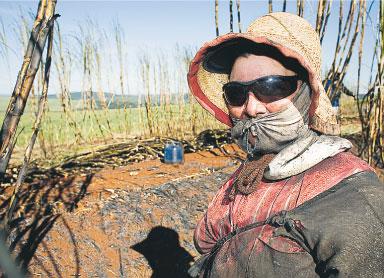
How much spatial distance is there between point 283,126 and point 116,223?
7.56 feet

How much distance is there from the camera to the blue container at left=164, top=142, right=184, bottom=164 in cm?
471

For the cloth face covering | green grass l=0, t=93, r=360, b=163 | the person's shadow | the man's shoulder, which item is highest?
the cloth face covering

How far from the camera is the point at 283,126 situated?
1.02 m

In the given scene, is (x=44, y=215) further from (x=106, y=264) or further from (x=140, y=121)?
(x=140, y=121)

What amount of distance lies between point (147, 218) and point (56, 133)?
8.79ft

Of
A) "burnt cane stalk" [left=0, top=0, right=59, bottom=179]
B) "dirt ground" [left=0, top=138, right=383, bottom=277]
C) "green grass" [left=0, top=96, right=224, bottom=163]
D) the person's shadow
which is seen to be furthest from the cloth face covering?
"green grass" [left=0, top=96, right=224, bottom=163]

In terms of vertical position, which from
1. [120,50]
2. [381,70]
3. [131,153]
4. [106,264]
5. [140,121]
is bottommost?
[106,264]

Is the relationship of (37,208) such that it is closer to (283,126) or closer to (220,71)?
(220,71)

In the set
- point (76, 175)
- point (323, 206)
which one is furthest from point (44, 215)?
point (323, 206)

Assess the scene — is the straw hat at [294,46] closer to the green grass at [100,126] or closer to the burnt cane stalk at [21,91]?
the burnt cane stalk at [21,91]

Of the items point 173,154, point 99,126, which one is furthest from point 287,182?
point 99,126

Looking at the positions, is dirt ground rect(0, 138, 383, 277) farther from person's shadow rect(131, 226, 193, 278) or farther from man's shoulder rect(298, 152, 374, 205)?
man's shoulder rect(298, 152, 374, 205)

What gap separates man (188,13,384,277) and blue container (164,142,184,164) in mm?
3482

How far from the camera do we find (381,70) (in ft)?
6.89
